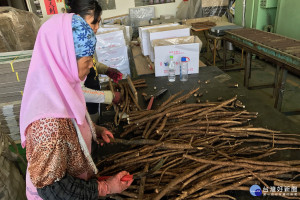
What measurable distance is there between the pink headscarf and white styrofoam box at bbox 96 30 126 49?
3222mm

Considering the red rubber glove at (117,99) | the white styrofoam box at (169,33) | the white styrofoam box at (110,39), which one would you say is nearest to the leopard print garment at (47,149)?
the red rubber glove at (117,99)

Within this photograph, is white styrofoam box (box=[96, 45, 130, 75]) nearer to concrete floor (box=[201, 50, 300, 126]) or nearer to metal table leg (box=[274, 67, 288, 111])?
concrete floor (box=[201, 50, 300, 126])

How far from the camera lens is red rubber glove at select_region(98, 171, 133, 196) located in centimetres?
104

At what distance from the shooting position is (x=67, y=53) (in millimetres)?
948

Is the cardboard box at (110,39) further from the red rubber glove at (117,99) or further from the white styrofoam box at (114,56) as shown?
the red rubber glove at (117,99)

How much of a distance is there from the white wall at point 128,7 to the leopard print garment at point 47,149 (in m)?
6.14

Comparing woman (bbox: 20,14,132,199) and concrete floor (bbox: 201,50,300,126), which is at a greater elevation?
woman (bbox: 20,14,132,199)

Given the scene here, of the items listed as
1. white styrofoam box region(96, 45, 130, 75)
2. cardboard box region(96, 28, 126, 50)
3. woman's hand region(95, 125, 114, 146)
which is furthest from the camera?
white styrofoam box region(96, 45, 130, 75)

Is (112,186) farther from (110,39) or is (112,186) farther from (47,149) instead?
(110,39)

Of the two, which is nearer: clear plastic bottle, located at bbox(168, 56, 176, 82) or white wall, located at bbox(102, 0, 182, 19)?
clear plastic bottle, located at bbox(168, 56, 176, 82)

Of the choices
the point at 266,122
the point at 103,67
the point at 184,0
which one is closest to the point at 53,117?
the point at 266,122

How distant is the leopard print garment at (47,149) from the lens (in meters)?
0.86

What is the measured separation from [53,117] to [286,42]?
3.33m

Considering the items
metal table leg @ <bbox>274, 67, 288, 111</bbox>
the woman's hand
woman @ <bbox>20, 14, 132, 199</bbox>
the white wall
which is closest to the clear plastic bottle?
the woman's hand
